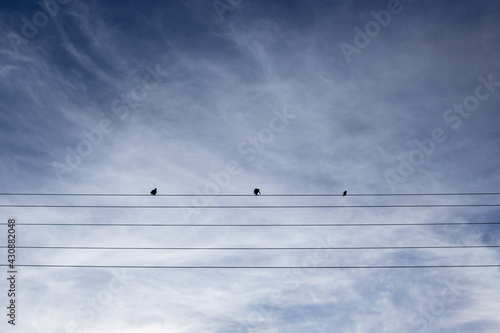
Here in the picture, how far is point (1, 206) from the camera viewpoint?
38562 millimetres

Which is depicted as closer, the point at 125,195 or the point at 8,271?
the point at 125,195

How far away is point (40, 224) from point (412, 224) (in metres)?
23.0

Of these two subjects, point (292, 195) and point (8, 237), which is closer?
point (292, 195)

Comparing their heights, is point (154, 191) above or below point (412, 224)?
above

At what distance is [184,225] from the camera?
1499 inches

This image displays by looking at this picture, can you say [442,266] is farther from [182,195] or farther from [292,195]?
[182,195]

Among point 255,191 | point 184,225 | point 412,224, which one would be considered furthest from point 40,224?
point 412,224

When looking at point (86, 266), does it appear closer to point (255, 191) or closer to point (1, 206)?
point (1, 206)

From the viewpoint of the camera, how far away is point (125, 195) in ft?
125

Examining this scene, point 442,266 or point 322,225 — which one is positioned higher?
point 322,225

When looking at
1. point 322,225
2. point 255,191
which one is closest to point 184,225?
point 255,191

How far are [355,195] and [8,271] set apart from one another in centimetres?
2334

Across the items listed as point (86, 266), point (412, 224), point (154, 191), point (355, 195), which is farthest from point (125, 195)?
point (412, 224)

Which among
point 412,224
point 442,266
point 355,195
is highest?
point 355,195
